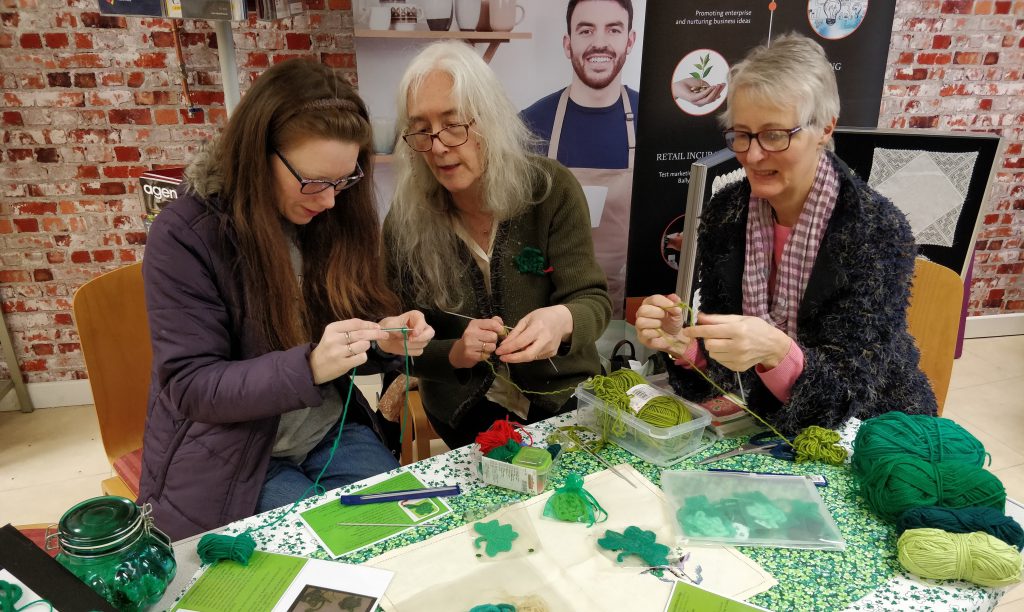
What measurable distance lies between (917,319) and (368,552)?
1.55m

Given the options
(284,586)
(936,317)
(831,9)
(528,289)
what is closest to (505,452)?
(284,586)

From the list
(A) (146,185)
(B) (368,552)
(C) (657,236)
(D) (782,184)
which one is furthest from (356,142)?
(C) (657,236)

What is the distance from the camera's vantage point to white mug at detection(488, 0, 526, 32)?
270 centimetres

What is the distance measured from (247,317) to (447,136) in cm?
67

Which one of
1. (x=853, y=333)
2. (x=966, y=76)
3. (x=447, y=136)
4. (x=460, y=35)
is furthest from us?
(x=966, y=76)

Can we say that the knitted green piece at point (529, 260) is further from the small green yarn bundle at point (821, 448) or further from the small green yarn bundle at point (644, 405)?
the small green yarn bundle at point (821, 448)

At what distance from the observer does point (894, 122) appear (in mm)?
3625

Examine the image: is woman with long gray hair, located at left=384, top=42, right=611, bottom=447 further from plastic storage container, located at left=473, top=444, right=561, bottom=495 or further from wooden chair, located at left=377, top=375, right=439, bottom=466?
plastic storage container, located at left=473, top=444, right=561, bottom=495

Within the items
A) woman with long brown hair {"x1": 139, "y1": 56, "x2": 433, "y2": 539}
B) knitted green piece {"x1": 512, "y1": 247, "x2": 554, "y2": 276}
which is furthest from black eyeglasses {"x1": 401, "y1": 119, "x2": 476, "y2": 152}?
knitted green piece {"x1": 512, "y1": 247, "x2": 554, "y2": 276}

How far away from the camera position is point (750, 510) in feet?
3.87

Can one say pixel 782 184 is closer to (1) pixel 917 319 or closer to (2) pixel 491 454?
(1) pixel 917 319

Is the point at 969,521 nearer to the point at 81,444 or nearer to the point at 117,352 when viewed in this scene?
the point at 117,352

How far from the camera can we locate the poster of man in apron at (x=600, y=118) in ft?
9.23

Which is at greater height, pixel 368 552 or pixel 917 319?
pixel 917 319
